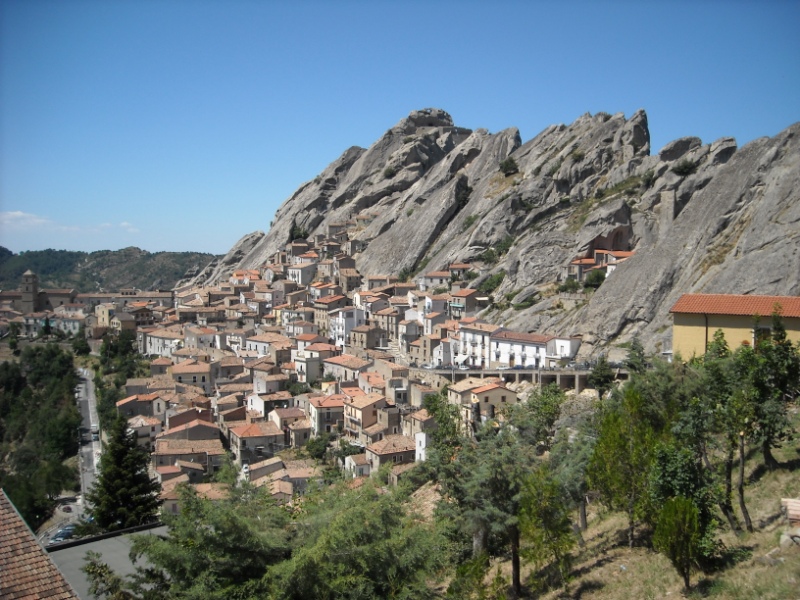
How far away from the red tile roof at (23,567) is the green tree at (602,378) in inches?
1293

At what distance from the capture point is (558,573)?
14.4 meters

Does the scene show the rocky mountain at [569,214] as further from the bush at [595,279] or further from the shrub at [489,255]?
the bush at [595,279]

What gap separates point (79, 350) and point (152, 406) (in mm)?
32434

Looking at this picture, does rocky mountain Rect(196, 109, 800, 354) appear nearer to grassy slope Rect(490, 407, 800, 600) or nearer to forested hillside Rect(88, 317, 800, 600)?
grassy slope Rect(490, 407, 800, 600)

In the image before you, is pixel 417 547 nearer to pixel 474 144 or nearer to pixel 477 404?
pixel 477 404

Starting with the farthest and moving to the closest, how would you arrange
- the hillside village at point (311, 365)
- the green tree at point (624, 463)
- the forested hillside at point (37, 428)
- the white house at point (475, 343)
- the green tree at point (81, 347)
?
1. the green tree at point (81, 347)
2. the white house at point (475, 343)
3. the forested hillside at point (37, 428)
4. the hillside village at point (311, 365)
5. the green tree at point (624, 463)

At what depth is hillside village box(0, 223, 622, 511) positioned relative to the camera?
127 ft

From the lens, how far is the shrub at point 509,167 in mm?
77562

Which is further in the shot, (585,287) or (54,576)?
(585,287)

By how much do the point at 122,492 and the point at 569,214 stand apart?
51359 mm

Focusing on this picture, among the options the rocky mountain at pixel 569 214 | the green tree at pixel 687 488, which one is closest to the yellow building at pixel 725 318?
the rocky mountain at pixel 569 214

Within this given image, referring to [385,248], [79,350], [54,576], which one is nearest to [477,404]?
[54,576]

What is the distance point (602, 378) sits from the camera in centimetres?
3656

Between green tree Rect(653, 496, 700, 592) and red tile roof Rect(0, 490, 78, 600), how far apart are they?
895 centimetres
